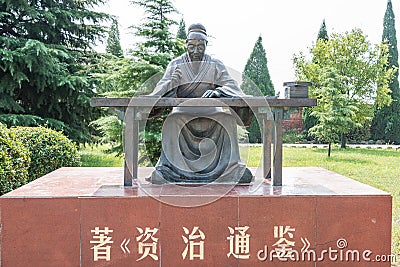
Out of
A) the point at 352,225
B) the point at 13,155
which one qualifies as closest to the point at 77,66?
the point at 13,155

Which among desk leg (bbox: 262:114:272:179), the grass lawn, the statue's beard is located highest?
the statue's beard

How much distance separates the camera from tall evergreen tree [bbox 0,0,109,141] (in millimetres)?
9789

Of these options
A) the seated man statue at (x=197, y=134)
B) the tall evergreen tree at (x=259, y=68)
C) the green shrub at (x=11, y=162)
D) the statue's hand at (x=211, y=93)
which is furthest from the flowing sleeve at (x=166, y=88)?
the tall evergreen tree at (x=259, y=68)

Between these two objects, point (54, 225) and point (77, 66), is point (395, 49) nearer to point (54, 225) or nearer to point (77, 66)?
point (77, 66)

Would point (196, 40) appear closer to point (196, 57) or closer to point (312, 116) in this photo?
point (196, 57)

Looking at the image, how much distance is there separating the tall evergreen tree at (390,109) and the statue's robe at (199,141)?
18649 mm

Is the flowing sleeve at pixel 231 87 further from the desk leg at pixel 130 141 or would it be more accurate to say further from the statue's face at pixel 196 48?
the desk leg at pixel 130 141

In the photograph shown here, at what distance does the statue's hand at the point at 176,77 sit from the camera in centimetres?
395

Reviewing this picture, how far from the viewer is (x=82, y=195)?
3.16 meters

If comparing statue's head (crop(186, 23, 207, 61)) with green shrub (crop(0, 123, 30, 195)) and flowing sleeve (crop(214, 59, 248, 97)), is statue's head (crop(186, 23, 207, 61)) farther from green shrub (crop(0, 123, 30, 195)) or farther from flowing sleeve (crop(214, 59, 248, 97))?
green shrub (crop(0, 123, 30, 195))

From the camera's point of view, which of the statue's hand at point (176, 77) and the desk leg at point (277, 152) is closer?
the desk leg at point (277, 152)

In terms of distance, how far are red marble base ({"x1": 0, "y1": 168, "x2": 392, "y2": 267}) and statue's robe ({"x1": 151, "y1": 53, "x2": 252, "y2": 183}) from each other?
2.05 ft

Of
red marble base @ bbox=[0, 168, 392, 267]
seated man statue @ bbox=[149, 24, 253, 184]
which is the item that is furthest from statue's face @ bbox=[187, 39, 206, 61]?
red marble base @ bbox=[0, 168, 392, 267]

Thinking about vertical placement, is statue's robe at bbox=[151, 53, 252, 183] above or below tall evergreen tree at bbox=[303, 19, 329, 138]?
below
